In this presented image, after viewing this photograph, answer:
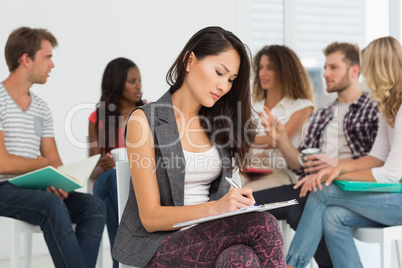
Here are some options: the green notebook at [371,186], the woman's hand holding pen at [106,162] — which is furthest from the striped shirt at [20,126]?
the green notebook at [371,186]

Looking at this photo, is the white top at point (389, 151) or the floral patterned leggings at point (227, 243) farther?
the white top at point (389, 151)

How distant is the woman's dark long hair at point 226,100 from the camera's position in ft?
5.10

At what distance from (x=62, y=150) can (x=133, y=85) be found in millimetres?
1012

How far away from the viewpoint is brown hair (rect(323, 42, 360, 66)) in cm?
283

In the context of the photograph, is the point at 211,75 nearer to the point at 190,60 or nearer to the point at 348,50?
the point at 190,60

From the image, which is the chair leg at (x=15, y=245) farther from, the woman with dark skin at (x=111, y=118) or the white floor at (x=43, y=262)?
the white floor at (x=43, y=262)

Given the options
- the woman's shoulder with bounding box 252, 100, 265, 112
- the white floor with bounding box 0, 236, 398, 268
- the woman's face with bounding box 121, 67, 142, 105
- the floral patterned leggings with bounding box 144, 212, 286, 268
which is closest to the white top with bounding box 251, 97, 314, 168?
the woman's shoulder with bounding box 252, 100, 265, 112

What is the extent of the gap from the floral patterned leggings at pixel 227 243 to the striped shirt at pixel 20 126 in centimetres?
141

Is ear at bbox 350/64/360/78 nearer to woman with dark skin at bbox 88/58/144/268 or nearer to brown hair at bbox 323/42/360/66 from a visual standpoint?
brown hair at bbox 323/42/360/66

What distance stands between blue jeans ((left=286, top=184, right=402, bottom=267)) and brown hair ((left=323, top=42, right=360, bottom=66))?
998 mm

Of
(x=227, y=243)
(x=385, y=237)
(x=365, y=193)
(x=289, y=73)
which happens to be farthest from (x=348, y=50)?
(x=227, y=243)

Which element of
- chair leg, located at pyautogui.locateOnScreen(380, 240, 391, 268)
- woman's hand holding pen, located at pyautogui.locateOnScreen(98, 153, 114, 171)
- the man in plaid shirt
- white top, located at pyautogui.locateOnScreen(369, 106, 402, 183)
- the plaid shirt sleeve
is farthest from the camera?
woman's hand holding pen, located at pyautogui.locateOnScreen(98, 153, 114, 171)

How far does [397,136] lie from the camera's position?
2.05 meters

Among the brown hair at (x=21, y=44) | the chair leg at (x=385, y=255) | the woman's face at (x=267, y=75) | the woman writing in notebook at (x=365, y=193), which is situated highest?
the brown hair at (x=21, y=44)
